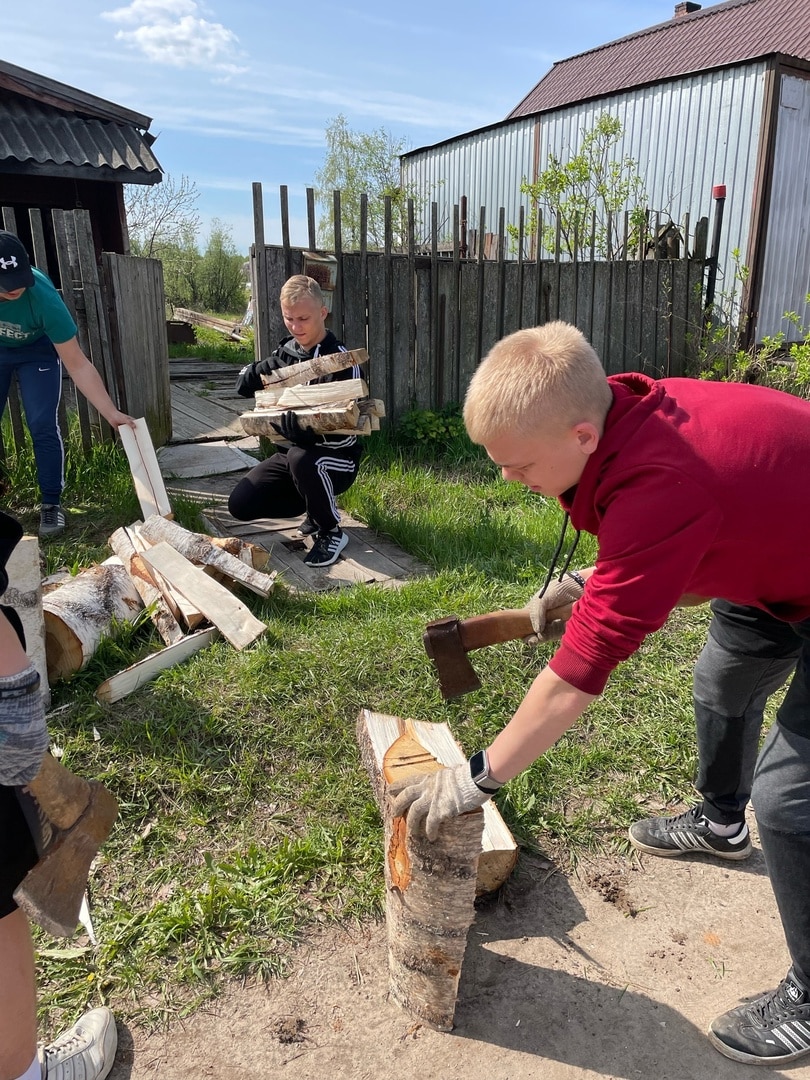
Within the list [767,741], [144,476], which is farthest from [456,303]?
[767,741]

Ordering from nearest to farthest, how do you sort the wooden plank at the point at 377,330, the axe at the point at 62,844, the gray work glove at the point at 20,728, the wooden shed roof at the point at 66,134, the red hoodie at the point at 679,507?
the gray work glove at the point at 20,728
the red hoodie at the point at 679,507
the axe at the point at 62,844
the wooden plank at the point at 377,330
the wooden shed roof at the point at 66,134

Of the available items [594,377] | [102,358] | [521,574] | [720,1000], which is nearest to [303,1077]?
[720,1000]

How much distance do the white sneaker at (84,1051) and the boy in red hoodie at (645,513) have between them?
3.05 feet

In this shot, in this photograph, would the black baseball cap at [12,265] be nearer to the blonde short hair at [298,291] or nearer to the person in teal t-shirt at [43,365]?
the person in teal t-shirt at [43,365]

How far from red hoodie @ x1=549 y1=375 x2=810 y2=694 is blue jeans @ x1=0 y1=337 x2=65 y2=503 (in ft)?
13.0

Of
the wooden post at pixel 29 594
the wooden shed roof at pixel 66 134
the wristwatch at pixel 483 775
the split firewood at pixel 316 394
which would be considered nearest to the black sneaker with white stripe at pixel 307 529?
the split firewood at pixel 316 394

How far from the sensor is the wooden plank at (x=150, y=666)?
128 inches

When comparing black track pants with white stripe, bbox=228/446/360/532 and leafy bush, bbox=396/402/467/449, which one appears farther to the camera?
leafy bush, bbox=396/402/467/449

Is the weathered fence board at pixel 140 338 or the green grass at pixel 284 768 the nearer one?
the green grass at pixel 284 768

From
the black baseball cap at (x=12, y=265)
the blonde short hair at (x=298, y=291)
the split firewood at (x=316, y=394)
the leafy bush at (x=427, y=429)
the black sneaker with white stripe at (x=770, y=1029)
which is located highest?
the black baseball cap at (x=12, y=265)

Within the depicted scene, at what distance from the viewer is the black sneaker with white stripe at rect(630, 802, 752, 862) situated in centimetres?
262

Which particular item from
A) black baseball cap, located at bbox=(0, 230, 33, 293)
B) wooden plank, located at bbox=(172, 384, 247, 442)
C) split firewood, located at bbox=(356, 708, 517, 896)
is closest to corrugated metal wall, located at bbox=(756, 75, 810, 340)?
wooden plank, located at bbox=(172, 384, 247, 442)

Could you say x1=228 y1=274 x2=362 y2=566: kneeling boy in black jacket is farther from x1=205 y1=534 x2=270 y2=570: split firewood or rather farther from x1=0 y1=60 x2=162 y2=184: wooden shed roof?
x1=0 y1=60 x2=162 y2=184: wooden shed roof

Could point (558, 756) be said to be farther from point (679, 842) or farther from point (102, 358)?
point (102, 358)
